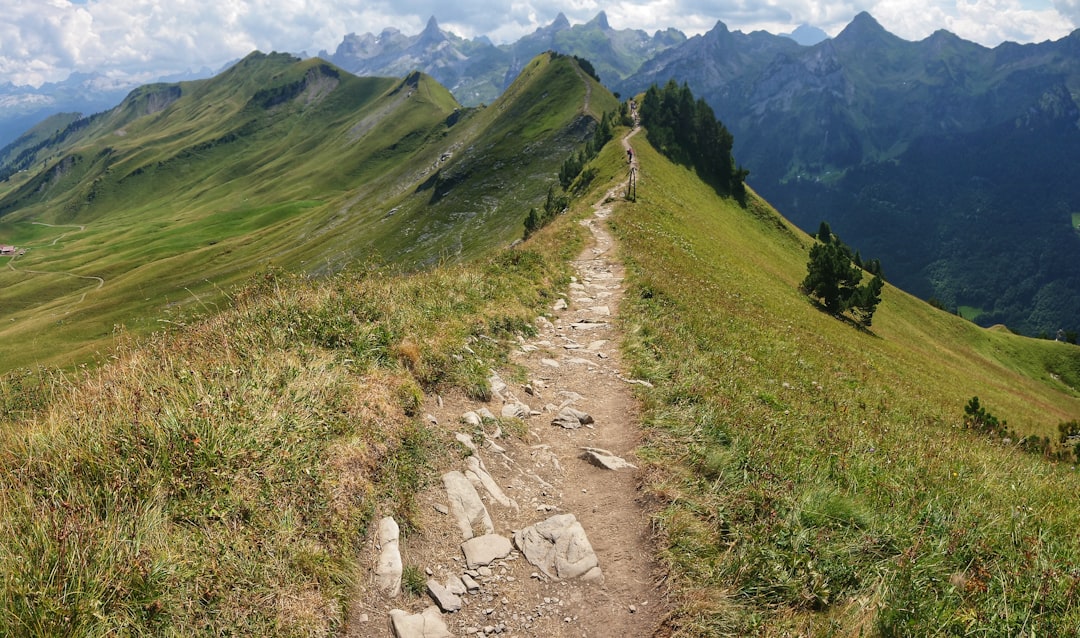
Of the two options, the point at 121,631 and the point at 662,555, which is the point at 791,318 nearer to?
the point at 662,555

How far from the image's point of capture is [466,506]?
7.60m

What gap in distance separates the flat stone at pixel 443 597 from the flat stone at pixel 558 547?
123cm

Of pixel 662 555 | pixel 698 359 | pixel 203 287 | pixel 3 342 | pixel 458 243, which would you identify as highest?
pixel 698 359

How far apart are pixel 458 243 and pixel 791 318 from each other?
82.1 meters

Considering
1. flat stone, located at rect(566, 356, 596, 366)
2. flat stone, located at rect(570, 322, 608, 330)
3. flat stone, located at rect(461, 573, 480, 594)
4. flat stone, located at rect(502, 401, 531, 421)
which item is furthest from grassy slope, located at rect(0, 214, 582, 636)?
flat stone, located at rect(570, 322, 608, 330)

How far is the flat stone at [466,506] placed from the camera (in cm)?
736

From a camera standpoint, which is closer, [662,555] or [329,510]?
[329,510]

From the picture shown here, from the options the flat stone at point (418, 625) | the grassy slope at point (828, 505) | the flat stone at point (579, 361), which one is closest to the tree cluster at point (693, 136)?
the grassy slope at point (828, 505)

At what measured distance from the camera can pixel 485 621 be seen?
19.7ft

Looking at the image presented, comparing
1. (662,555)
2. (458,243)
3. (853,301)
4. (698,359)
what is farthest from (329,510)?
(458,243)

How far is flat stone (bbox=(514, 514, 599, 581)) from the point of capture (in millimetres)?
6785

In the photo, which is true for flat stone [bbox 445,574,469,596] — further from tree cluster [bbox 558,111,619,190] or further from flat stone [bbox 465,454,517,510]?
tree cluster [bbox 558,111,619,190]

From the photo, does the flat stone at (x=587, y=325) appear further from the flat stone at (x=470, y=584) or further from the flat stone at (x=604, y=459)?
the flat stone at (x=470, y=584)

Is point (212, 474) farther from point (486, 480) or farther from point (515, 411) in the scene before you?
point (515, 411)
